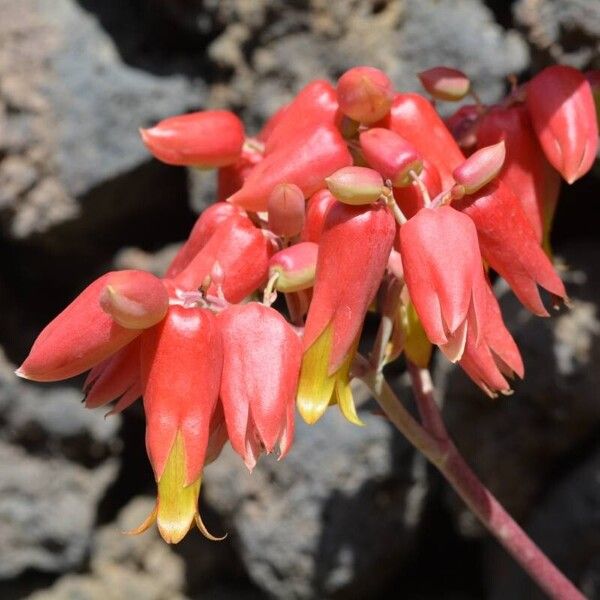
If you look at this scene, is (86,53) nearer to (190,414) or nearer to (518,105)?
(518,105)

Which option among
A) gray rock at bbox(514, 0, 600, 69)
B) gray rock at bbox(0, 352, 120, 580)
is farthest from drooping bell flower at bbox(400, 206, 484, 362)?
gray rock at bbox(0, 352, 120, 580)

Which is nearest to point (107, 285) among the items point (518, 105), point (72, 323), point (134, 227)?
point (72, 323)

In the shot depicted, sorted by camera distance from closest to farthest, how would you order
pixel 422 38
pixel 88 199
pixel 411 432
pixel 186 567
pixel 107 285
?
pixel 107 285
pixel 411 432
pixel 422 38
pixel 88 199
pixel 186 567

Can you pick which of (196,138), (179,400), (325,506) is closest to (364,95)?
(196,138)

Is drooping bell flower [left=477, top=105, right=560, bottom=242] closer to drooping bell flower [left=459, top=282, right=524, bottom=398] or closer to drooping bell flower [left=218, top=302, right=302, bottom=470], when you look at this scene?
drooping bell flower [left=459, top=282, right=524, bottom=398]

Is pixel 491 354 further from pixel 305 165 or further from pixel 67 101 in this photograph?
pixel 67 101

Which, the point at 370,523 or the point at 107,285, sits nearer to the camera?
the point at 107,285
